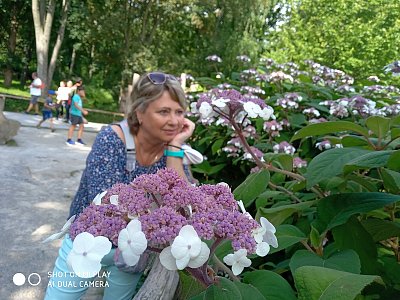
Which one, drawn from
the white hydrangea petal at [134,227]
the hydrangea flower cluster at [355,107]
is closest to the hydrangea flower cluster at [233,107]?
the white hydrangea petal at [134,227]

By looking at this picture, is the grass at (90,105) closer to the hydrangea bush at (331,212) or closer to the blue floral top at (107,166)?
the blue floral top at (107,166)

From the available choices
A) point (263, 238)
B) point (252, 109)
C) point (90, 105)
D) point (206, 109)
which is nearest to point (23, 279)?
point (206, 109)

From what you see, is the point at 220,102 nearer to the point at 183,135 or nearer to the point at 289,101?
the point at 183,135

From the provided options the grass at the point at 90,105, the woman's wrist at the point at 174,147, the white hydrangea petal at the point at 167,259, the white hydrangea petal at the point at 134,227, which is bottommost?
the grass at the point at 90,105

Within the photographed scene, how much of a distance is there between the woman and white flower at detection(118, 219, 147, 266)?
3.76 ft

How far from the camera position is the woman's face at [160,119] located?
6.12ft

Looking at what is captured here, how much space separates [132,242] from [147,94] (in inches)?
52.1

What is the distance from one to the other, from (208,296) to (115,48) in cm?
2504

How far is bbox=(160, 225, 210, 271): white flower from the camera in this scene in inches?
24.5

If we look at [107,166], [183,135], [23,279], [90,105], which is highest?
[183,135]

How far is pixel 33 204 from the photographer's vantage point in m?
4.63

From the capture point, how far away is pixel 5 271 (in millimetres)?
2891

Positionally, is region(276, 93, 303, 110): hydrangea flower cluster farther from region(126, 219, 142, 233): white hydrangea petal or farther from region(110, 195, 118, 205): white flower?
region(126, 219, 142, 233): white hydrangea petal

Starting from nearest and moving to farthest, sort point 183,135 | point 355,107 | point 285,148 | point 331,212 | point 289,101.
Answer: point 331,212 → point 183,135 → point 285,148 → point 355,107 → point 289,101
